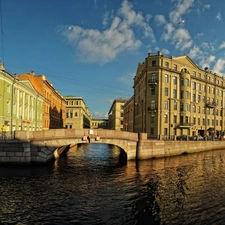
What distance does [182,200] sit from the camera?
13977 mm

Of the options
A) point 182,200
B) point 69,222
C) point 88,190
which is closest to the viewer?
point 69,222

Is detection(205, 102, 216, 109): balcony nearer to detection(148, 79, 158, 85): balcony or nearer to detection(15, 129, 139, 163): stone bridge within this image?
detection(148, 79, 158, 85): balcony

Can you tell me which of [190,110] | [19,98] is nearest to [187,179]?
[19,98]

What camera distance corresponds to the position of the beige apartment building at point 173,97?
56906 millimetres

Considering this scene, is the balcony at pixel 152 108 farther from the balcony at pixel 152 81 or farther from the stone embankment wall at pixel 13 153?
the stone embankment wall at pixel 13 153

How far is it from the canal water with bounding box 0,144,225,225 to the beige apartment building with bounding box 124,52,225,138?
119ft

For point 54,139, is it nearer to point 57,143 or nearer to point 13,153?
point 57,143

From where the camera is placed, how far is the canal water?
11.1m

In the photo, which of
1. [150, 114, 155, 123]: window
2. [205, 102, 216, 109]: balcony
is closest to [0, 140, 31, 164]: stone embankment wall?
[150, 114, 155, 123]: window

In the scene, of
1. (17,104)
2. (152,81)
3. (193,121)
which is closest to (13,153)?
(17,104)

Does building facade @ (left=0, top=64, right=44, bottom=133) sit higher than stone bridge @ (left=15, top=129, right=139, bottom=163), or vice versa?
building facade @ (left=0, top=64, right=44, bottom=133)

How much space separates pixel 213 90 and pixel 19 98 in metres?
56.6

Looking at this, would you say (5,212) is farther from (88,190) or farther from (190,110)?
(190,110)

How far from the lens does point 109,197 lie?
46.3 feet
